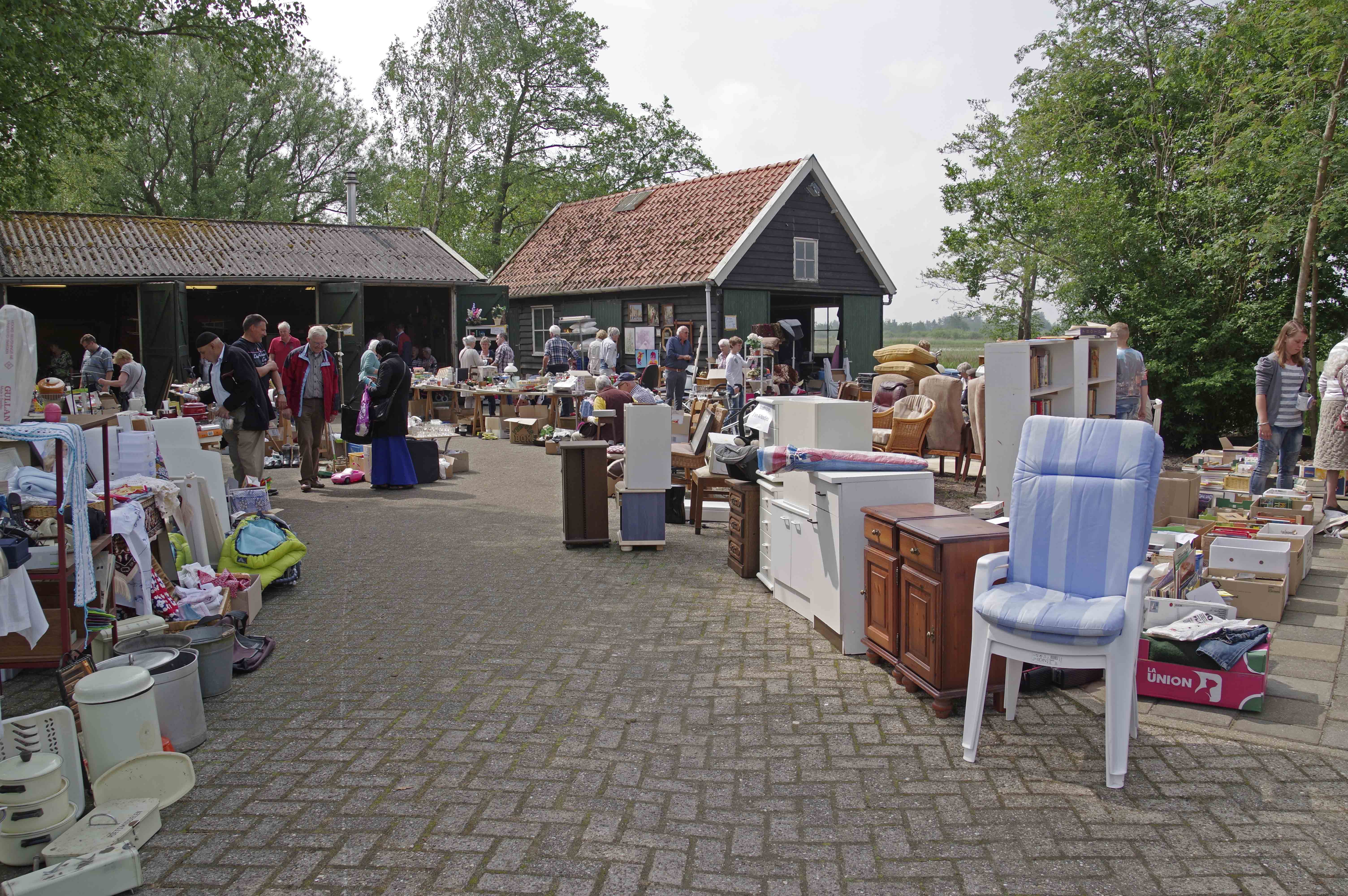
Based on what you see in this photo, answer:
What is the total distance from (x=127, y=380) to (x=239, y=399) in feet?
17.9

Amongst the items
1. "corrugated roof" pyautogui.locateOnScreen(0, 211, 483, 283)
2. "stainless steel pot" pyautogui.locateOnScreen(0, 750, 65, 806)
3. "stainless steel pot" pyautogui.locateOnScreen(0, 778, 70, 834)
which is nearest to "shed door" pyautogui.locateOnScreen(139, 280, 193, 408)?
"corrugated roof" pyautogui.locateOnScreen(0, 211, 483, 283)

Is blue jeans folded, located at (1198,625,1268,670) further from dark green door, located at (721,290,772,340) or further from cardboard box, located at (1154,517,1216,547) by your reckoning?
dark green door, located at (721,290,772,340)

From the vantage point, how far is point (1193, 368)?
16.0 meters

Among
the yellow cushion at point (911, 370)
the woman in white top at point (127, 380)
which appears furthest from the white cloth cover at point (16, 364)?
the yellow cushion at point (911, 370)

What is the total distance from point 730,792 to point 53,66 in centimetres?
1351

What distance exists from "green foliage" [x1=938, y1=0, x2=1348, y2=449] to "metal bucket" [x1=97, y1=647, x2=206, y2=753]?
14.0 m

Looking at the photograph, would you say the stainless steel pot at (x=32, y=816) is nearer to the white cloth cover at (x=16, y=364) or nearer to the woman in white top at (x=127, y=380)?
the white cloth cover at (x=16, y=364)

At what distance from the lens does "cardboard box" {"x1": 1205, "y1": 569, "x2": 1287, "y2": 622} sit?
569 centimetres

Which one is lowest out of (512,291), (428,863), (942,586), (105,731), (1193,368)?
(428,863)

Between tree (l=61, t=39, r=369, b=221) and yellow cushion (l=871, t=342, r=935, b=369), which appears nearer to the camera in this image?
yellow cushion (l=871, t=342, r=935, b=369)

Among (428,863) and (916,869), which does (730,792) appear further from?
(428,863)

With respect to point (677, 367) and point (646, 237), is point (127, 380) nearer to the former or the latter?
point (677, 367)

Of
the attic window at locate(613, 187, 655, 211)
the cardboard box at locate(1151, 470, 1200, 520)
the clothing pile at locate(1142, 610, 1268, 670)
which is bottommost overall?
the clothing pile at locate(1142, 610, 1268, 670)

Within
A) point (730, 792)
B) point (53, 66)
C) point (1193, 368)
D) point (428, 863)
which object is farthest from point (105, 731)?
point (1193, 368)
